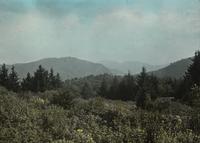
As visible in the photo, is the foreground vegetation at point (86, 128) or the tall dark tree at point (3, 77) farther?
the tall dark tree at point (3, 77)

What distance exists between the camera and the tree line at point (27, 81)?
81912mm

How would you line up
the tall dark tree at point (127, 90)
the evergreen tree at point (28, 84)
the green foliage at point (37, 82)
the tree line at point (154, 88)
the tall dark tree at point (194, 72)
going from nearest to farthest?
the tree line at point (154, 88) < the tall dark tree at point (194, 72) < the evergreen tree at point (28, 84) < the green foliage at point (37, 82) < the tall dark tree at point (127, 90)

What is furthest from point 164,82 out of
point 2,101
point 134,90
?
point 2,101

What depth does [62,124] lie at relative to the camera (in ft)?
70.9

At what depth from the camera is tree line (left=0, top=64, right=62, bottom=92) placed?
81912 millimetres

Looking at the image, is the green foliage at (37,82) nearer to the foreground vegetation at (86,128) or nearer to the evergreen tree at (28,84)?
the evergreen tree at (28,84)

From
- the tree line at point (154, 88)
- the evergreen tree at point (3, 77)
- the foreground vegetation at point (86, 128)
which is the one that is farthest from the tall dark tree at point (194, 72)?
the foreground vegetation at point (86, 128)

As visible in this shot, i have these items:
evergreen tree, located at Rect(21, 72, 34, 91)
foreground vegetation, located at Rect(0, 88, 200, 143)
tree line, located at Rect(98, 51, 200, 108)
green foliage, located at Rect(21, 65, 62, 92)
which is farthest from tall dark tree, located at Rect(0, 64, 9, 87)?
foreground vegetation, located at Rect(0, 88, 200, 143)

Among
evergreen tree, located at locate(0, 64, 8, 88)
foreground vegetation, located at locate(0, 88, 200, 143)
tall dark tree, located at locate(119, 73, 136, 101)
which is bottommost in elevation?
foreground vegetation, located at locate(0, 88, 200, 143)

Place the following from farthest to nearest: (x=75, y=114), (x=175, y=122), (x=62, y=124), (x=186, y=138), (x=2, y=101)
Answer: (x=2, y=101) < (x=75, y=114) < (x=175, y=122) < (x=62, y=124) < (x=186, y=138)

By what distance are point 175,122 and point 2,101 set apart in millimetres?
11937

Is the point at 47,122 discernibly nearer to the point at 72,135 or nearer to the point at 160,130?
the point at 72,135

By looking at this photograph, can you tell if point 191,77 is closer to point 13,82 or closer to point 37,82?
point 37,82

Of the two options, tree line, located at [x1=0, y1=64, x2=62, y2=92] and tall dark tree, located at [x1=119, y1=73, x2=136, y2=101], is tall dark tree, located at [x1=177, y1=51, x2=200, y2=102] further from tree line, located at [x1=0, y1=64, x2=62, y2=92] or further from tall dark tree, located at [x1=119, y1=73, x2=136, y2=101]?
tree line, located at [x1=0, y1=64, x2=62, y2=92]
